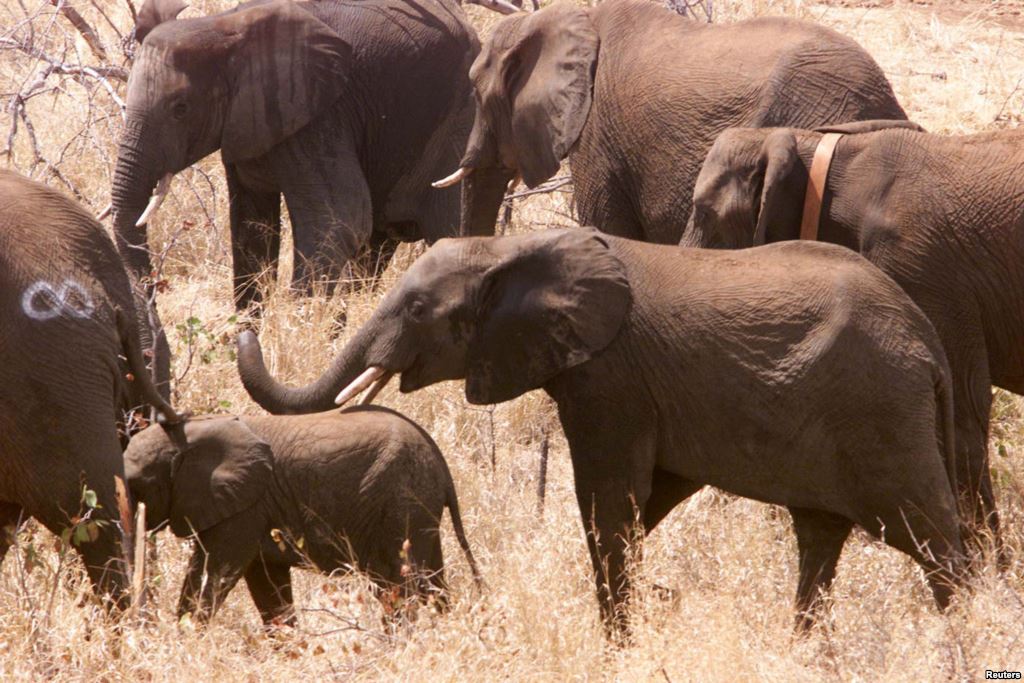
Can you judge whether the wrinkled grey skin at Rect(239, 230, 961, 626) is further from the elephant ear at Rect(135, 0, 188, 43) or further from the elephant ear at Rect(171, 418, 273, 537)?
the elephant ear at Rect(135, 0, 188, 43)

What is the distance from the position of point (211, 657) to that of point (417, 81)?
431 cm

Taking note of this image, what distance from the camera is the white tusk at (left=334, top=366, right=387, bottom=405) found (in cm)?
556

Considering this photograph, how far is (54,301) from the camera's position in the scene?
5137 millimetres

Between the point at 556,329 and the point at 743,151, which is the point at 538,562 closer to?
the point at 556,329

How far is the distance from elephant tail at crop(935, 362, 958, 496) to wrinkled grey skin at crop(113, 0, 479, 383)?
3516 millimetres

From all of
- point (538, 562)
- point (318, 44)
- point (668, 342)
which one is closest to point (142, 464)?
point (538, 562)

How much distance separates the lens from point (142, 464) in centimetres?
588

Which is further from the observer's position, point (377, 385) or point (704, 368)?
point (377, 385)

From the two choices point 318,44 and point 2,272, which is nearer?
point 2,272

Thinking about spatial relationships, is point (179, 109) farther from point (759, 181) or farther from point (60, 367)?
point (60, 367)

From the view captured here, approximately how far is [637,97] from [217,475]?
217cm

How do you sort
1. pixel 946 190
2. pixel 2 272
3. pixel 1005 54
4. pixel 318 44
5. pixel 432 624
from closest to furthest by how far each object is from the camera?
pixel 2 272, pixel 432 624, pixel 946 190, pixel 318 44, pixel 1005 54

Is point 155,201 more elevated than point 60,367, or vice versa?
point 60,367

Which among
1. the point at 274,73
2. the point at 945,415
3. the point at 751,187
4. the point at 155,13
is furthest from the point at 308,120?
the point at 945,415
